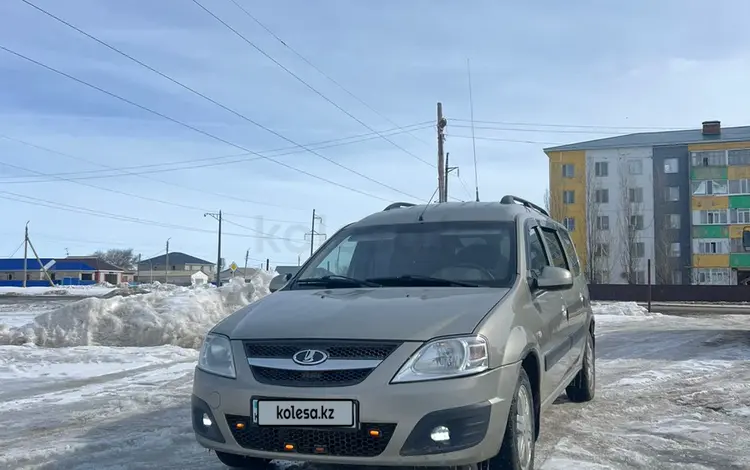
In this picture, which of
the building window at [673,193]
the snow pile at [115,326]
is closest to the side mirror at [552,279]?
the snow pile at [115,326]

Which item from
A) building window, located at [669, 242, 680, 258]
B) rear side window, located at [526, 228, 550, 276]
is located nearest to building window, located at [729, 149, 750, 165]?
building window, located at [669, 242, 680, 258]

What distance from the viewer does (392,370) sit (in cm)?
346

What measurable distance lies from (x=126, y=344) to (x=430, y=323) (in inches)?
396

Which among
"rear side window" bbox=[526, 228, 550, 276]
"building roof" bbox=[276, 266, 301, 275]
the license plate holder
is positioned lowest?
the license plate holder

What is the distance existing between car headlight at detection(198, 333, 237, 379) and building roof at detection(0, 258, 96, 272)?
95.9 m

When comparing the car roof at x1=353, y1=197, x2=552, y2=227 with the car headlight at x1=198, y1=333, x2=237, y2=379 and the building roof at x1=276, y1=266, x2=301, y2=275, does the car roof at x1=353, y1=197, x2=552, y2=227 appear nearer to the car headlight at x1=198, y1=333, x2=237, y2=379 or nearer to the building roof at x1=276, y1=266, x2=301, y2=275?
the building roof at x1=276, y1=266, x2=301, y2=275

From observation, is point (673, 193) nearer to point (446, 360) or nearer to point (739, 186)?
point (739, 186)

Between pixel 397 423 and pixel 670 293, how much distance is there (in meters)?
36.8

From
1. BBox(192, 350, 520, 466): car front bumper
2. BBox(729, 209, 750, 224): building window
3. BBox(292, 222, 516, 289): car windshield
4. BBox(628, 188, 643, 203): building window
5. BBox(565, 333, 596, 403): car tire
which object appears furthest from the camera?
BBox(628, 188, 643, 203): building window

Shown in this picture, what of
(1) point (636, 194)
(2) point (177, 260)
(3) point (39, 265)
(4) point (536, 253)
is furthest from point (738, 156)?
(2) point (177, 260)

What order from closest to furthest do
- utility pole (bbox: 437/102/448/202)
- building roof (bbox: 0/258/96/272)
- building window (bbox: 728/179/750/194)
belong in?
utility pole (bbox: 437/102/448/202)
building window (bbox: 728/179/750/194)
building roof (bbox: 0/258/96/272)

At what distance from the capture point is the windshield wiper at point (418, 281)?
4.44 metres

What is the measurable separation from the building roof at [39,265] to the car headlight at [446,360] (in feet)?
318

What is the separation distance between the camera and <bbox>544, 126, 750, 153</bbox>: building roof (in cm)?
5406
